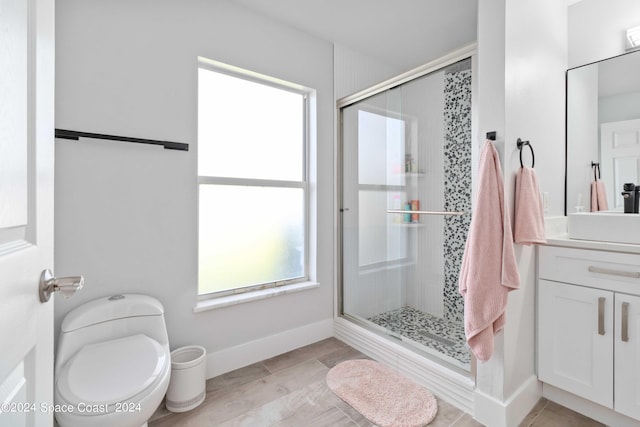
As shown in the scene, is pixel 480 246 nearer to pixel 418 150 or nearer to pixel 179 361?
pixel 418 150

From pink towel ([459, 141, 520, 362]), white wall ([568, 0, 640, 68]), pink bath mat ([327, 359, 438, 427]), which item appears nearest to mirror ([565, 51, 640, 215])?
white wall ([568, 0, 640, 68])

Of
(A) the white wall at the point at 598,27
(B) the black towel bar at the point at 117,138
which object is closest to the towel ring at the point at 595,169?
(A) the white wall at the point at 598,27

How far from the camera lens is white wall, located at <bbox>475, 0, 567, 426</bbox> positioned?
1.50 m

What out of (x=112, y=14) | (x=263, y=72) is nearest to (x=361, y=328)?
(x=263, y=72)

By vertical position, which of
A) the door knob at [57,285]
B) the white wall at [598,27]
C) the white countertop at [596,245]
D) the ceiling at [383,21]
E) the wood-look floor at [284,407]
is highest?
the ceiling at [383,21]

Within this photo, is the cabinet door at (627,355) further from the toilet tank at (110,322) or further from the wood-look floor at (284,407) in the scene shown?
the toilet tank at (110,322)

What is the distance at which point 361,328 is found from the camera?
240 centimetres

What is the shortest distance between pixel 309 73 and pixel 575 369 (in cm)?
259

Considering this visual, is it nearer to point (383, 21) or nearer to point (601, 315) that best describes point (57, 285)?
point (601, 315)

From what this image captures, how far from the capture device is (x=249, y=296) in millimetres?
2184

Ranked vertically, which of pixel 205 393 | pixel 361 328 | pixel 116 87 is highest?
pixel 116 87

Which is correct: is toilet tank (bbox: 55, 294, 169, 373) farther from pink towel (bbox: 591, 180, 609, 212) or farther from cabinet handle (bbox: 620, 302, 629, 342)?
pink towel (bbox: 591, 180, 609, 212)

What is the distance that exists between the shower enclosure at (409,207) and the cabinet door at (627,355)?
26.4 inches

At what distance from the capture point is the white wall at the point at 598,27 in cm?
198
